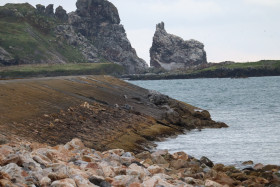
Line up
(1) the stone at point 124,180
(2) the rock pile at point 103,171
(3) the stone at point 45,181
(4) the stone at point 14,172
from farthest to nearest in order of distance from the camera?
(1) the stone at point 124,180, (2) the rock pile at point 103,171, (3) the stone at point 45,181, (4) the stone at point 14,172

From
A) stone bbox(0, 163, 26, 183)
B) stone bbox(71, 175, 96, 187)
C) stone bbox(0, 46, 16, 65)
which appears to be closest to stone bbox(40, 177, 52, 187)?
stone bbox(0, 163, 26, 183)

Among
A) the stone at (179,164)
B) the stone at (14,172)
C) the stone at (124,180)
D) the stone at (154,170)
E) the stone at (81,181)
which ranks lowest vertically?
the stone at (179,164)

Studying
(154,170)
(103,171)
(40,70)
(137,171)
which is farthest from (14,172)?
(40,70)

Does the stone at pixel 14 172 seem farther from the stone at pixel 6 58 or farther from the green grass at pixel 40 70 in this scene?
the stone at pixel 6 58

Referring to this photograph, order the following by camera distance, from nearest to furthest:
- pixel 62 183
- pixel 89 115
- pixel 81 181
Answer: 1. pixel 62 183
2. pixel 81 181
3. pixel 89 115

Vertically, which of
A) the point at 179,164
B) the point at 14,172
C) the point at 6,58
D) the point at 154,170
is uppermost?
the point at 6,58

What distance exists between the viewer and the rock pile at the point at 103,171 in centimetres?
1026

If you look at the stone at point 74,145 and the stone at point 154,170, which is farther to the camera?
the stone at point 74,145

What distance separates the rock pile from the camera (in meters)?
10.3

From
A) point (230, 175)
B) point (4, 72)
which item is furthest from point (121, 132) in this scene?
point (4, 72)

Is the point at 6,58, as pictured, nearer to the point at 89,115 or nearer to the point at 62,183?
the point at 89,115

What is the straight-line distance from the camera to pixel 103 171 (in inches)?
484

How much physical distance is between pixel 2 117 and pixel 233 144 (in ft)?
46.2

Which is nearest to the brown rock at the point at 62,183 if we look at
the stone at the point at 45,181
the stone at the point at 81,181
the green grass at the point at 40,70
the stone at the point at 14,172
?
the stone at the point at 45,181
